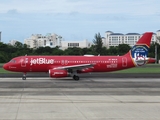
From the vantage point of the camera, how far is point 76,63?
4247cm

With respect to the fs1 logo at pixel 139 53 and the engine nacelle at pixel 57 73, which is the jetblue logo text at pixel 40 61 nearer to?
the engine nacelle at pixel 57 73

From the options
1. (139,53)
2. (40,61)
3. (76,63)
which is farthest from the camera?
(139,53)

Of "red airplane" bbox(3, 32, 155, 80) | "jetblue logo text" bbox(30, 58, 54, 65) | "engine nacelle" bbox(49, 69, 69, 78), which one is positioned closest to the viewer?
"engine nacelle" bbox(49, 69, 69, 78)

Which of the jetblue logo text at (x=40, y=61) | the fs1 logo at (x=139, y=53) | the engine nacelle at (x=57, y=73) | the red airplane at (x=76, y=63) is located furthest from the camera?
the fs1 logo at (x=139, y=53)

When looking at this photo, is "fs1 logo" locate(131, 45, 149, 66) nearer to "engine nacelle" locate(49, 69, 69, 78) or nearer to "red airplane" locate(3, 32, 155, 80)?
"red airplane" locate(3, 32, 155, 80)

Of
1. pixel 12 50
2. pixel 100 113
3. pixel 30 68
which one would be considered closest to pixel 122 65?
pixel 30 68

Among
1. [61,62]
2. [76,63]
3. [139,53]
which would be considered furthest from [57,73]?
[139,53]

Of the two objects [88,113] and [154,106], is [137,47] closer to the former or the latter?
[154,106]

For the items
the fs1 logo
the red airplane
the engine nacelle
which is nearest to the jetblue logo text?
the red airplane

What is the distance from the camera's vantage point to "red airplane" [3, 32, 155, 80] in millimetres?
41031

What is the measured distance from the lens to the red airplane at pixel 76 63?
41031 millimetres

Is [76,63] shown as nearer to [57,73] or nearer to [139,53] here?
[57,73]

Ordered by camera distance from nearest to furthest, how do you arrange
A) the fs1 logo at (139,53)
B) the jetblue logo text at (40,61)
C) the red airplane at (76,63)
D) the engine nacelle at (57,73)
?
the engine nacelle at (57,73) → the red airplane at (76,63) → the jetblue logo text at (40,61) → the fs1 logo at (139,53)

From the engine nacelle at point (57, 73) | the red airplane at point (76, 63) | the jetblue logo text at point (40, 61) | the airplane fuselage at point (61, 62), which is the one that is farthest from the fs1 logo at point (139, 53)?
the jetblue logo text at point (40, 61)
